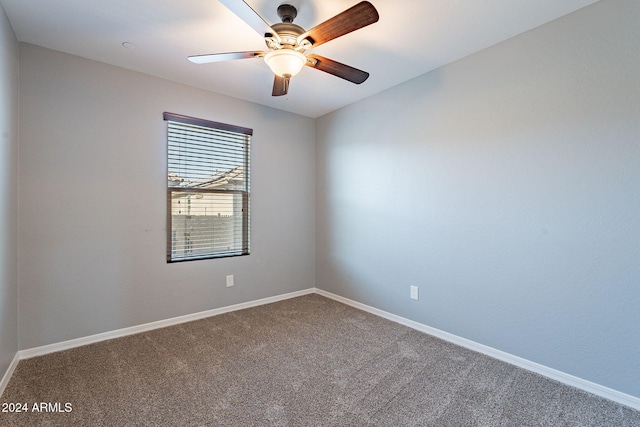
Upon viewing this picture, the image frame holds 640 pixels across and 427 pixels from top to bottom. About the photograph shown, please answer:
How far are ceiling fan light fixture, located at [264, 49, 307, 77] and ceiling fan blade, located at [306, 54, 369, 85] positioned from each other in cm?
8

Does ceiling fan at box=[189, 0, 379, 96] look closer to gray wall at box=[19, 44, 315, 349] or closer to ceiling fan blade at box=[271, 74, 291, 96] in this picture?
ceiling fan blade at box=[271, 74, 291, 96]

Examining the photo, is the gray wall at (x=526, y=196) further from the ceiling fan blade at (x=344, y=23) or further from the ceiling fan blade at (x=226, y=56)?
the ceiling fan blade at (x=226, y=56)

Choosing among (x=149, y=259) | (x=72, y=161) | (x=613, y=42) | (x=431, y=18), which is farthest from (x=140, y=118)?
(x=613, y=42)

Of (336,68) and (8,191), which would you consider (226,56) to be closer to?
(336,68)

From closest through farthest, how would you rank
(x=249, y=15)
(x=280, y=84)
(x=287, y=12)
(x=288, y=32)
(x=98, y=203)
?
(x=249, y=15) → (x=288, y=32) → (x=287, y=12) → (x=280, y=84) → (x=98, y=203)

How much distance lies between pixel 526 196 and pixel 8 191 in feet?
12.0

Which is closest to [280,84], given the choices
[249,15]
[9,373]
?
[249,15]

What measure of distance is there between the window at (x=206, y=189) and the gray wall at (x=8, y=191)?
3.48ft

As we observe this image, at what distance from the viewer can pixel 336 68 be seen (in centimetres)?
201

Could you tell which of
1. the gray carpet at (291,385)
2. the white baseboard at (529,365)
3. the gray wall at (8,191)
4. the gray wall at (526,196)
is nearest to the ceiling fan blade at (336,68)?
the gray wall at (526,196)

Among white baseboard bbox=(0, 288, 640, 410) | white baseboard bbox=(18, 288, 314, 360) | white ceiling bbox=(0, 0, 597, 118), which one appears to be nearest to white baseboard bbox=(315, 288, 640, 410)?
white baseboard bbox=(0, 288, 640, 410)

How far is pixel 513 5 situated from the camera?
1.88 meters

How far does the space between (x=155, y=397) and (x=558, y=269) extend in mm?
2749

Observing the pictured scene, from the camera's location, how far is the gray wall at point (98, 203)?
232 cm
